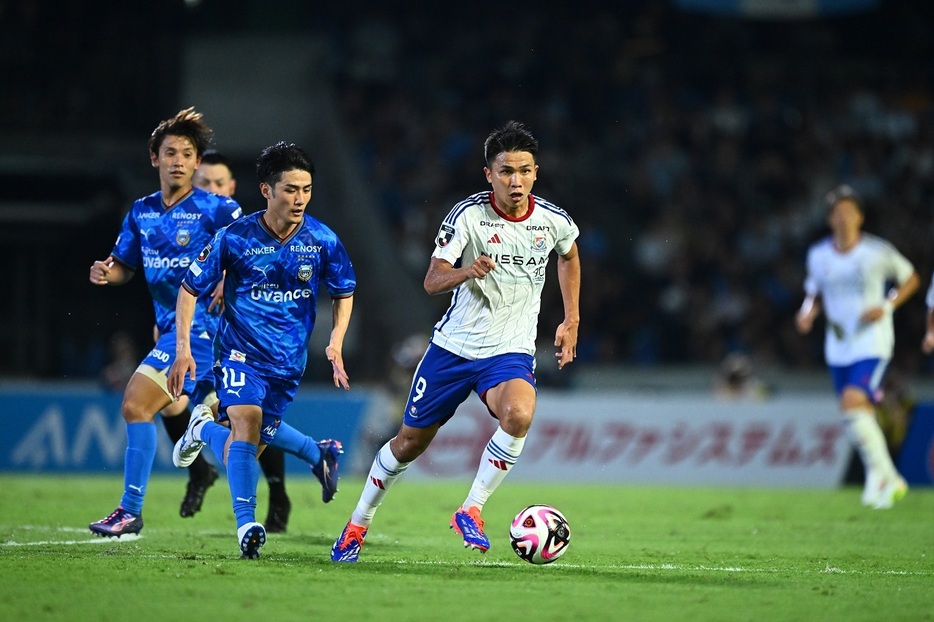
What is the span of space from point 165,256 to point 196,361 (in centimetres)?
71

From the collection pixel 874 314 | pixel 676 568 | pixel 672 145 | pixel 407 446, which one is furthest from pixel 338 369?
pixel 672 145

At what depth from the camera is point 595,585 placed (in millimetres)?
6418

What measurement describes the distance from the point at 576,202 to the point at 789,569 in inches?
579

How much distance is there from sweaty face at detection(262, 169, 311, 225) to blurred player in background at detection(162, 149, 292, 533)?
1.31 meters

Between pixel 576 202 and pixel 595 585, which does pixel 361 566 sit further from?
pixel 576 202

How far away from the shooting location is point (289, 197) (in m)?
7.36

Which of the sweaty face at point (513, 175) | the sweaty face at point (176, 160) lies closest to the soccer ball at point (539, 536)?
the sweaty face at point (513, 175)

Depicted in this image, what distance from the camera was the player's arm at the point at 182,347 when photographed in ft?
23.4

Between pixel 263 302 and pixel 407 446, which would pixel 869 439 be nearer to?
pixel 407 446

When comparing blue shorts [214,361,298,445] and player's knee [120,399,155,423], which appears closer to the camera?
blue shorts [214,361,298,445]

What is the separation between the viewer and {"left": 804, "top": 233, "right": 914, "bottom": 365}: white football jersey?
1228 cm

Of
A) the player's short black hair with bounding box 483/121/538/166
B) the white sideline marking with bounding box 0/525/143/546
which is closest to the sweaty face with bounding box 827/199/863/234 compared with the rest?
the player's short black hair with bounding box 483/121/538/166

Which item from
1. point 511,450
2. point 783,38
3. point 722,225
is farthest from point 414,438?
point 783,38

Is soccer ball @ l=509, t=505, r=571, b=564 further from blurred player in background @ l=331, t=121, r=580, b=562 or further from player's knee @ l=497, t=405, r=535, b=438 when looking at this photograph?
player's knee @ l=497, t=405, r=535, b=438
